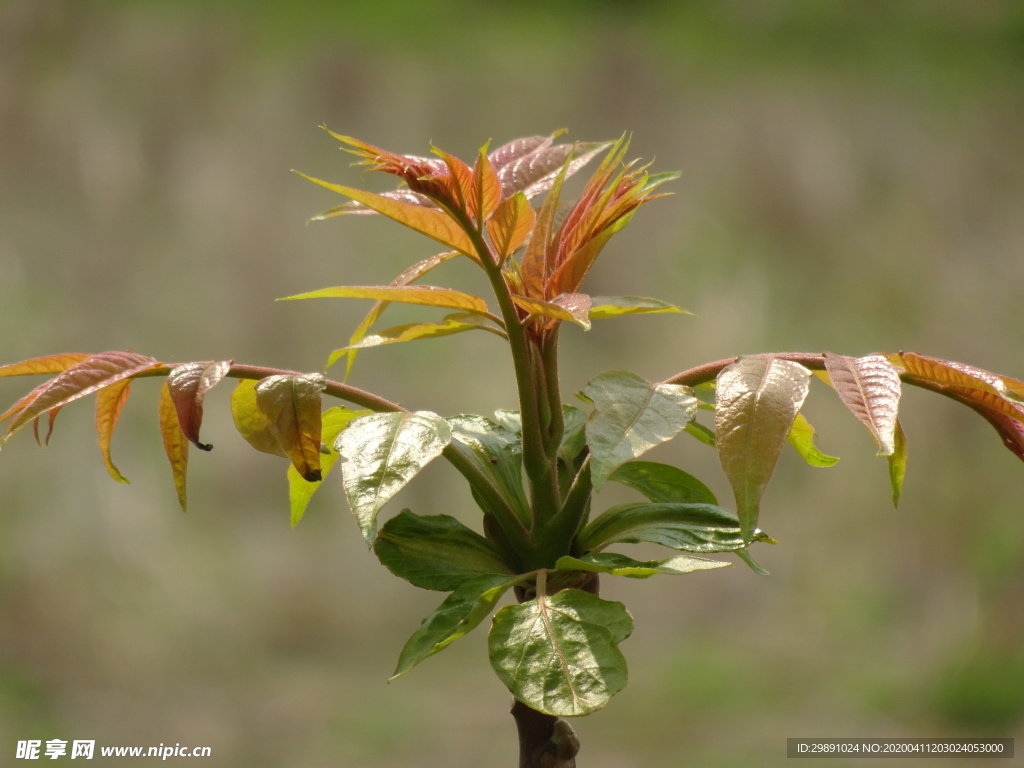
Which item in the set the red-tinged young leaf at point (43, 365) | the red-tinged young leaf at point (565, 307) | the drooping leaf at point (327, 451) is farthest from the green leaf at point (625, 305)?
the red-tinged young leaf at point (43, 365)

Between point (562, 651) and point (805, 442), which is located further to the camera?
point (805, 442)

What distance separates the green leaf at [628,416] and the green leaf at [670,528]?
76 mm

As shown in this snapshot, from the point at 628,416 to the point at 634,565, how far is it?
0.26 ft

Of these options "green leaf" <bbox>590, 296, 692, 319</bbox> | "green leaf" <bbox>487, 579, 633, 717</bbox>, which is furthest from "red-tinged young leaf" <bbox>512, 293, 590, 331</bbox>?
"green leaf" <bbox>487, 579, 633, 717</bbox>

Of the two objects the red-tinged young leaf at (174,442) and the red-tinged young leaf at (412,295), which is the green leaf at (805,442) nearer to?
the red-tinged young leaf at (412,295)

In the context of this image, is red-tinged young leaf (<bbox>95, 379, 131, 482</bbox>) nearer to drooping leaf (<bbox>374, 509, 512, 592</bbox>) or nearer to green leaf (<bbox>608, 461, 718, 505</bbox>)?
drooping leaf (<bbox>374, 509, 512, 592</bbox>)

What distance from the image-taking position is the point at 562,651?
391 millimetres

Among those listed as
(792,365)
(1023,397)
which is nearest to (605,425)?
(792,365)

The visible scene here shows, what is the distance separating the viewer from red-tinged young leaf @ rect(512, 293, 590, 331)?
1.26ft

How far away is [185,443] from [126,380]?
4cm

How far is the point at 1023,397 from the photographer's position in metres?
0.40

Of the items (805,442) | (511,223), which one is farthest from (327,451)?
(805,442)

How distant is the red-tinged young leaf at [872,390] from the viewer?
0.36 metres

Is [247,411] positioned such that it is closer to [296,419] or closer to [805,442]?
[296,419]
